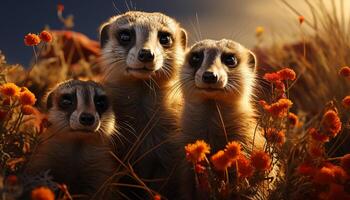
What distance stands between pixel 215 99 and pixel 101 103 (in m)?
0.94

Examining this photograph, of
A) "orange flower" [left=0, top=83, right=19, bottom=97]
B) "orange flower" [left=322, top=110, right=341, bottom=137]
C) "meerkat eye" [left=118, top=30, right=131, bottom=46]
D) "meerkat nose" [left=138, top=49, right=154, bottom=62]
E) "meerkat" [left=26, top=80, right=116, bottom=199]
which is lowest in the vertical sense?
"meerkat" [left=26, top=80, right=116, bottom=199]

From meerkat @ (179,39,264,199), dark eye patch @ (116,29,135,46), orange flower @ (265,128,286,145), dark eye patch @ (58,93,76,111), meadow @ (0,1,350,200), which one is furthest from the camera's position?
dark eye patch @ (116,29,135,46)

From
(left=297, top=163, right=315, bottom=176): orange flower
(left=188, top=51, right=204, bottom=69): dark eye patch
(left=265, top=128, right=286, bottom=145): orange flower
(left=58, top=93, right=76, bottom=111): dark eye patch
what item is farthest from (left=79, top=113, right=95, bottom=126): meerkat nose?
(left=297, top=163, right=315, bottom=176): orange flower

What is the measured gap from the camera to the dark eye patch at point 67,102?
16.2ft

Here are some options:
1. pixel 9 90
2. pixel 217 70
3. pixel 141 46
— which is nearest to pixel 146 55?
pixel 141 46

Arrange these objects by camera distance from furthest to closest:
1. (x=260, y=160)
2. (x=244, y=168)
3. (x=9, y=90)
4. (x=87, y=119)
A: (x=87, y=119) < (x=9, y=90) < (x=244, y=168) < (x=260, y=160)

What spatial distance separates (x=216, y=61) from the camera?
16.1ft

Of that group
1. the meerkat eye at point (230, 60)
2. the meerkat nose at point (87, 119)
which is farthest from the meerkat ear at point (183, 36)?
the meerkat nose at point (87, 119)

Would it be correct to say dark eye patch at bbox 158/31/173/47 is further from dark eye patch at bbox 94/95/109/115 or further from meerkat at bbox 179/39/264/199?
dark eye patch at bbox 94/95/109/115

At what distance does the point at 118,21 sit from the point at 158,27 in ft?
1.34

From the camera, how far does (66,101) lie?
16.3ft

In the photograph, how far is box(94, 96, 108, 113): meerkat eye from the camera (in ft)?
16.3

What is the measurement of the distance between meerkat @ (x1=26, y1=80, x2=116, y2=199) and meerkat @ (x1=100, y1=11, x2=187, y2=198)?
0.99 feet

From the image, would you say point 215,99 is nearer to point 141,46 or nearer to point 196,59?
point 196,59
